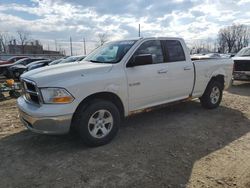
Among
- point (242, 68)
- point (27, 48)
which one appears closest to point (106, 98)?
point (242, 68)

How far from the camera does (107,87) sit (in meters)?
4.30

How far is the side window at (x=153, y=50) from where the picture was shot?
502cm

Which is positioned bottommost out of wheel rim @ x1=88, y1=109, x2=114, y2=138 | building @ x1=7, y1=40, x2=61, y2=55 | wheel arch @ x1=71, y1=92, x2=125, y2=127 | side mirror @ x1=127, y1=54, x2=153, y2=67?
wheel rim @ x1=88, y1=109, x2=114, y2=138

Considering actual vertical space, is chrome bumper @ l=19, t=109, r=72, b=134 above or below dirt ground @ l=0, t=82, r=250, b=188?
above

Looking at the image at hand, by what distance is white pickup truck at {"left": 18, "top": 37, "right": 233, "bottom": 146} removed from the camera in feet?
12.8

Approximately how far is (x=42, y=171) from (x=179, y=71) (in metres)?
3.46

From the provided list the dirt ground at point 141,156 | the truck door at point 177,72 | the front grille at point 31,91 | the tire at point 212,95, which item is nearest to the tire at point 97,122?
the dirt ground at point 141,156

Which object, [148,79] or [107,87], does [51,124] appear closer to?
[107,87]

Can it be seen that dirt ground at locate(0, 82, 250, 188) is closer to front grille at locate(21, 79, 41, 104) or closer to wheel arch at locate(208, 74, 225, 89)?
front grille at locate(21, 79, 41, 104)

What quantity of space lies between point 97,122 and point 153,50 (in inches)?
78.3

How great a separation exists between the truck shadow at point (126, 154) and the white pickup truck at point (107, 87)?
441mm

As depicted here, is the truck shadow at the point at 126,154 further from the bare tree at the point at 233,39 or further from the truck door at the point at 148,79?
the bare tree at the point at 233,39

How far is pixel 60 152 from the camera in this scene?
4215mm

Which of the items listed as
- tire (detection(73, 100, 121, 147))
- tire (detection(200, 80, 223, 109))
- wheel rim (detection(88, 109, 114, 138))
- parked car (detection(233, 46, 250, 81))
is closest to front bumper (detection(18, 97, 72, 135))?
tire (detection(73, 100, 121, 147))
